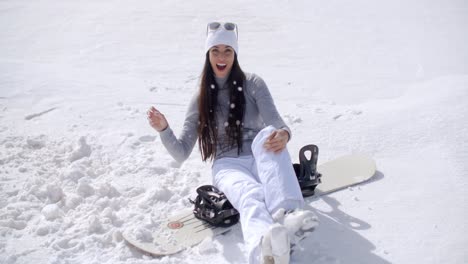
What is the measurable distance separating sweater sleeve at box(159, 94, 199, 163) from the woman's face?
30cm

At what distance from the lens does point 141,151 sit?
15.6ft

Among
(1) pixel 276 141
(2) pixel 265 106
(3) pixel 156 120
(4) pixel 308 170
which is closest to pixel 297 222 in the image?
(1) pixel 276 141

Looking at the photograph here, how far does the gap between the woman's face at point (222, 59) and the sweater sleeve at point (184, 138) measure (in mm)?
300

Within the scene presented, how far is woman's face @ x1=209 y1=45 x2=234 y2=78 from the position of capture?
3541 millimetres

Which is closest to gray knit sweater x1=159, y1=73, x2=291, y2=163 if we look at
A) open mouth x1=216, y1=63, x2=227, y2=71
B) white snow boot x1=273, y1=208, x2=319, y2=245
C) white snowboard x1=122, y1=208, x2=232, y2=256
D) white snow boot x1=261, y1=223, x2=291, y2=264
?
open mouth x1=216, y1=63, x2=227, y2=71

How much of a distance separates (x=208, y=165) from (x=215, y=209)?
120 centimetres

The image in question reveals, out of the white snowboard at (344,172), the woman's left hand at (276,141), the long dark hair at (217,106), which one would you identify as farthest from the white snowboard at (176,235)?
the white snowboard at (344,172)

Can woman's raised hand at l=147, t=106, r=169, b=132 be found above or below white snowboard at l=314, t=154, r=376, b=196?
above

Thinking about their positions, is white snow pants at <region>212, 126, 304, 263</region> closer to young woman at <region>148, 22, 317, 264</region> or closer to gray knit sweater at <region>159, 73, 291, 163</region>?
young woman at <region>148, 22, 317, 264</region>

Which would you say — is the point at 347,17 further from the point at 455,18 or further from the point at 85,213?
the point at 85,213

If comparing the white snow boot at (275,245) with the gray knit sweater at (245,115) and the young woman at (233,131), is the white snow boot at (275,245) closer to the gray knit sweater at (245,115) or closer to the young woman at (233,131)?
the young woman at (233,131)

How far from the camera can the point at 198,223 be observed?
334cm

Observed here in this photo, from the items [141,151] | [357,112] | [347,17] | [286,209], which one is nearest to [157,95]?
[141,151]

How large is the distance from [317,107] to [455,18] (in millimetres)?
8358
